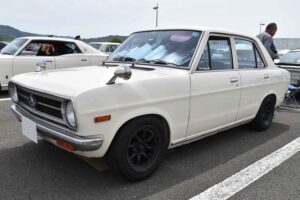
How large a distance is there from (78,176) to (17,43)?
5986 mm

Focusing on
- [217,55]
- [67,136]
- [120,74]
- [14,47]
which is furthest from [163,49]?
[14,47]

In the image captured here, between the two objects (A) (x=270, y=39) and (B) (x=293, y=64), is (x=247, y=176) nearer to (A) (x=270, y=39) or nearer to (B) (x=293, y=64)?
(A) (x=270, y=39)

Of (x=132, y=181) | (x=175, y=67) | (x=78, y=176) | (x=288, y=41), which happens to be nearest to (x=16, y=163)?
(x=78, y=176)

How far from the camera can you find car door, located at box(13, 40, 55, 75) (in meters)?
7.52

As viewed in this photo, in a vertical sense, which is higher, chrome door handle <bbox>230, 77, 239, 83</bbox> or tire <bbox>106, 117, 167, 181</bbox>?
chrome door handle <bbox>230, 77, 239, 83</bbox>

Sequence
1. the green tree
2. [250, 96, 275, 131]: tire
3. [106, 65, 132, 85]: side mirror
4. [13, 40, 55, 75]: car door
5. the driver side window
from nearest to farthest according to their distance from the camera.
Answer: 1. [106, 65, 132, 85]: side mirror
2. [250, 96, 275, 131]: tire
3. [13, 40, 55, 75]: car door
4. the driver side window
5. the green tree

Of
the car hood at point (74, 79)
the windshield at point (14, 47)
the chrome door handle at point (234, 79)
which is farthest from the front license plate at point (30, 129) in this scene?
the windshield at point (14, 47)

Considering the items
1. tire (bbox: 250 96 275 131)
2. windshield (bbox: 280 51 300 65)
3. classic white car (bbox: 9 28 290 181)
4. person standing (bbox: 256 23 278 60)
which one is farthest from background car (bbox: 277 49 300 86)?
classic white car (bbox: 9 28 290 181)

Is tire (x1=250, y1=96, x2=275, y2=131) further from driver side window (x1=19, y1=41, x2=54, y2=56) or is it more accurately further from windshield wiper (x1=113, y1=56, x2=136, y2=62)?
driver side window (x1=19, y1=41, x2=54, y2=56)

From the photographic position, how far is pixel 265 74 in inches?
182

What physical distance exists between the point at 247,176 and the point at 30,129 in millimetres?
2334

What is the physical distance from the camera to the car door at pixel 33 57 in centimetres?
752

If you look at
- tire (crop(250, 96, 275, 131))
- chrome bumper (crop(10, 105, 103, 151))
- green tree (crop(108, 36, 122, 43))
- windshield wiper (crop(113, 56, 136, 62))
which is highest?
green tree (crop(108, 36, 122, 43))

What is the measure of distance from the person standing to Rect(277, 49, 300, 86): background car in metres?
0.63
